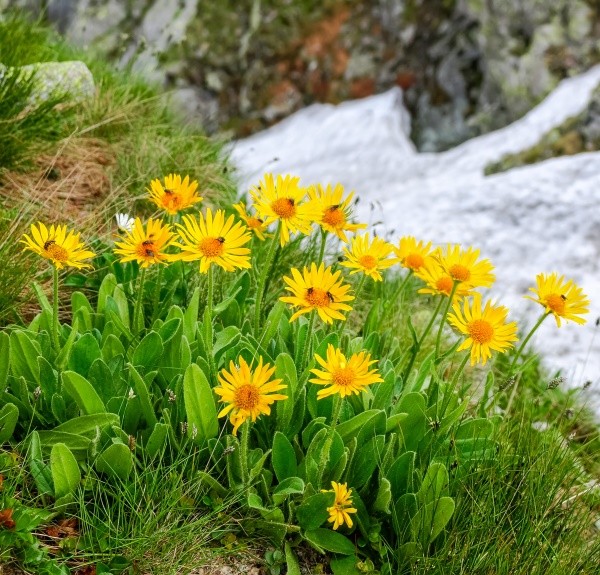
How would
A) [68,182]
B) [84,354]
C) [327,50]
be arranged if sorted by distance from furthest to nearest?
[327,50] < [68,182] < [84,354]

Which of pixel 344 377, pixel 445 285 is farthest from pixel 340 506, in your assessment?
pixel 445 285

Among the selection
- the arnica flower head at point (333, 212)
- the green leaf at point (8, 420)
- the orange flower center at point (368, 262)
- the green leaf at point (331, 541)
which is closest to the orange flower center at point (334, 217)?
the arnica flower head at point (333, 212)

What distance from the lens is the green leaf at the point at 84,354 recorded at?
7.33 ft

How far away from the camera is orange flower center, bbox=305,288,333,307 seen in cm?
192

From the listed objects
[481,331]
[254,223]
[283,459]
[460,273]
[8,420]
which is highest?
[254,223]

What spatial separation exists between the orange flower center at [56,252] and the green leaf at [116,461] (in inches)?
21.6

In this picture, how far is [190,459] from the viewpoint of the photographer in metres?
2.15

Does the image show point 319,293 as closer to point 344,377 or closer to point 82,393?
point 344,377

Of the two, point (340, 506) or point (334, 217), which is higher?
point (334, 217)

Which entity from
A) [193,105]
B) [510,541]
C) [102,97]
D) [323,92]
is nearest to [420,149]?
[323,92]

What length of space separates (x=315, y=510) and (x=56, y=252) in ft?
3.45

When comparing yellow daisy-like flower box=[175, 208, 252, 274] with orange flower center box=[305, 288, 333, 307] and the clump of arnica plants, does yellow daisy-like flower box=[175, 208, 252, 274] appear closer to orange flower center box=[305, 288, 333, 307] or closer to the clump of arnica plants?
the clump of arnica plants

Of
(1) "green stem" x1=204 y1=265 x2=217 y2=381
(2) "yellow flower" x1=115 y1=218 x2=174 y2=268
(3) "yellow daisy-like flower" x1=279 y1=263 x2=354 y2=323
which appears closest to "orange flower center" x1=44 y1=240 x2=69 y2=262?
(2) "yellow flower" x1=115 y1=218 x2=174 y2=268

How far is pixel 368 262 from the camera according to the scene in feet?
7.43
